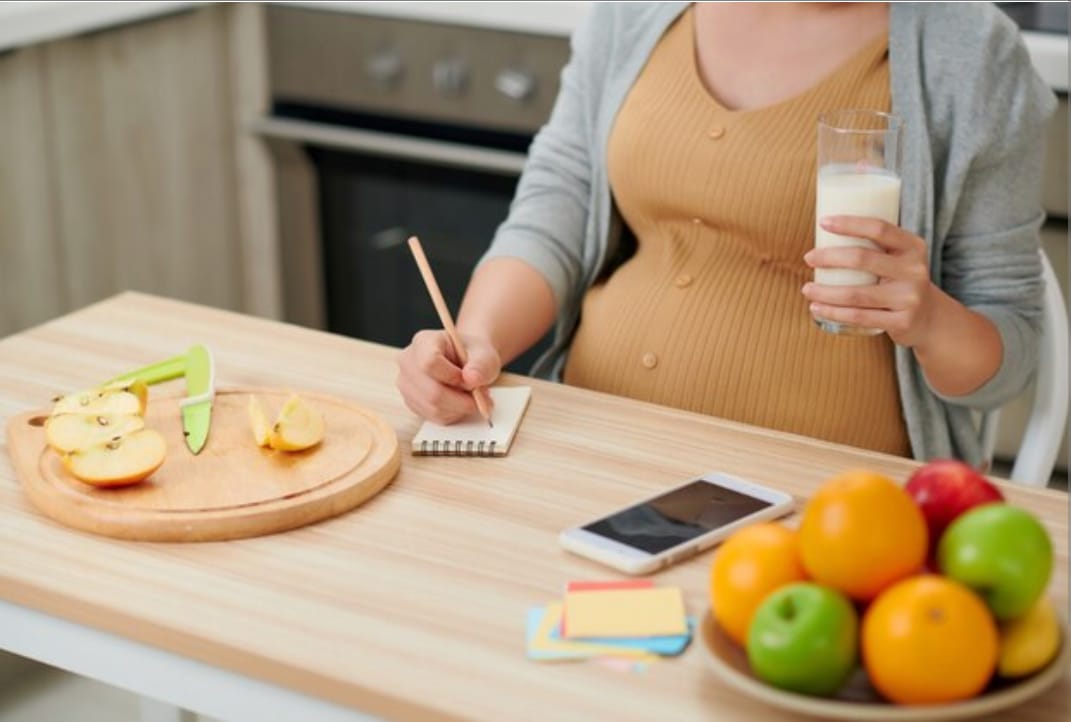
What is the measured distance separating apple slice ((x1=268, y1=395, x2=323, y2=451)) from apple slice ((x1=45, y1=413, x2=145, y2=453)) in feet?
0.34

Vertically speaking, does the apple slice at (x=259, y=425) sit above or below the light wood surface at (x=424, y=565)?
above

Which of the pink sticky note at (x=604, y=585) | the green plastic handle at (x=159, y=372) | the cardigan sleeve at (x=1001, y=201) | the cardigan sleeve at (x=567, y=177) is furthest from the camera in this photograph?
the cardigan sleeve at (x=567, y=177)

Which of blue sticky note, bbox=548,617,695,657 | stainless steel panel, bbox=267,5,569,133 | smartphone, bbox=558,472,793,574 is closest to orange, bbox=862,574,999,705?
blue sticky note, bbox=548,617,695,657

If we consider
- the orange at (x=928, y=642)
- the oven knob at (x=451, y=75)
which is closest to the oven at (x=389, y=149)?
the oven knob at (x=451, y=75)

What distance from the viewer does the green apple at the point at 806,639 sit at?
888mm

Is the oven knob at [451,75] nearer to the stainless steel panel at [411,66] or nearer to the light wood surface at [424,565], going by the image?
the stainless steel panel at [411,66]

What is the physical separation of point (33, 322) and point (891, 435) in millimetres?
1541

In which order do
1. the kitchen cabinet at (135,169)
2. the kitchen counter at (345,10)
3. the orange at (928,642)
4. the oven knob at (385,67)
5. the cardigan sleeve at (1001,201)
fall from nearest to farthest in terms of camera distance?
the orange at (928,642)
the cardigan sleeve at (1001,201)
the kitchen counter at (345,10)
the kitchen cabinet at (135,169)
the oven knob at (385,67)

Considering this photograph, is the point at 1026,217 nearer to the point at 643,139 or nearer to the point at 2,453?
the point at 643,139

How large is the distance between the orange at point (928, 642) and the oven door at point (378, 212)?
178cm

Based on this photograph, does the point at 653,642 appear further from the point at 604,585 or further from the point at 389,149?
the point at 389,149

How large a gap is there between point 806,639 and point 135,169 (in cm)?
212

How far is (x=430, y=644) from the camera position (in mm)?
1025

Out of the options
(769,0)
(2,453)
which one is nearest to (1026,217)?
(769,0)
